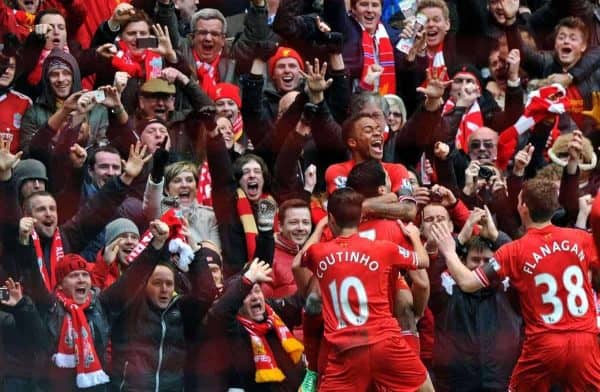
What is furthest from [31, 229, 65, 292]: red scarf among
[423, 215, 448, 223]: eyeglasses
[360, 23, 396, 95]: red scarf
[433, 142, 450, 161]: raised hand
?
[360, 23, 396, 95]: red scarf

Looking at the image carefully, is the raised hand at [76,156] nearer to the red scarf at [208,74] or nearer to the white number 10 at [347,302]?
the red scarf at [208,74]

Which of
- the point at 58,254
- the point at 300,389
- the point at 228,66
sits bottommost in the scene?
the point at 300,389

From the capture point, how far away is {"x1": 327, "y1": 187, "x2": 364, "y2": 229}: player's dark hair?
7.95 m

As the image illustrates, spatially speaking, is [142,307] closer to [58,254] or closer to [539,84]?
[58,254]

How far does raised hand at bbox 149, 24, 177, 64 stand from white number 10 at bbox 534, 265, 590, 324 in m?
2.40

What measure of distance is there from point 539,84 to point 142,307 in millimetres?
3079

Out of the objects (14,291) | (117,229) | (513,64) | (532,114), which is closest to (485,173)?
(532,114)

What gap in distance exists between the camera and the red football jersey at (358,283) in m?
7.93

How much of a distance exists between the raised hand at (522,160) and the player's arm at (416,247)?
1843 millimetres

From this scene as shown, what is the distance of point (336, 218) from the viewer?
8008 mm

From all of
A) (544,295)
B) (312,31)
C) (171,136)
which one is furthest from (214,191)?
(544,295)

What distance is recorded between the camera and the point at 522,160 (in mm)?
9984

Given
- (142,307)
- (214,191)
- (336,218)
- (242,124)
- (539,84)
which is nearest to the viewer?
(336,218)

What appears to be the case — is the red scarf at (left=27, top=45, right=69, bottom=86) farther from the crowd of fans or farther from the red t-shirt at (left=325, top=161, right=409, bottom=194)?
the red t-shirt at (left=325, top=161, right=409, bottom=194)
